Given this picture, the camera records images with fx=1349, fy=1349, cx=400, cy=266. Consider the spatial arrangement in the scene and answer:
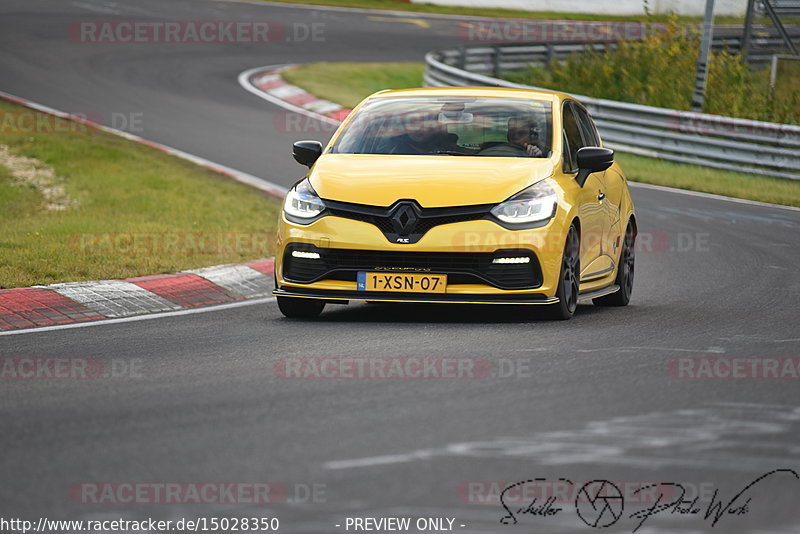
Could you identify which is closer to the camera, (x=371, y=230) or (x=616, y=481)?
(x=616, y=481)

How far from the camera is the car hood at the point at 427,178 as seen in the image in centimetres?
919

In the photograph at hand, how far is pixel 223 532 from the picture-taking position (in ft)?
15.2

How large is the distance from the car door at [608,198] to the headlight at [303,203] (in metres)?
2.42

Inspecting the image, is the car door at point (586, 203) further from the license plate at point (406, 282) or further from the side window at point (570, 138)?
the license plate at point (406, 282)

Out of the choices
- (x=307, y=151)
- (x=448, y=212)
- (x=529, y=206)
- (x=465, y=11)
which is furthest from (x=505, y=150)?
(x=465, y=11)

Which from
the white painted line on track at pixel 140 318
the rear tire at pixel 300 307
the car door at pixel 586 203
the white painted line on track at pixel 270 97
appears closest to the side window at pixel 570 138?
the car door at pixel 586 203

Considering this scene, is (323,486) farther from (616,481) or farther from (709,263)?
(709,263)

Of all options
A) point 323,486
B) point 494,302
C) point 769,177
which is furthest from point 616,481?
point 769,177

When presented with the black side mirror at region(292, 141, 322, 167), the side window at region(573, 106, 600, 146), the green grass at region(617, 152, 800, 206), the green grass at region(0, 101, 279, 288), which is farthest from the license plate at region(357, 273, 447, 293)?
the green grass at region(617, 152, 800, 206)

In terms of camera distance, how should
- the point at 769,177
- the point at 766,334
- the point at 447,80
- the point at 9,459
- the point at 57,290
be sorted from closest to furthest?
the point at 9,459 → the point at 766,334 → the point at 57,290 → the point at 769,177 → the point at 447,80

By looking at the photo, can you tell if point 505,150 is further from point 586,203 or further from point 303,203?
point 303,203

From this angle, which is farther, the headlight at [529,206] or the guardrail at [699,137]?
the guardrail at [699,137]

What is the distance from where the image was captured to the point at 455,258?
357 inches

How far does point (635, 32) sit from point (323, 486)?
4012 centimetres
